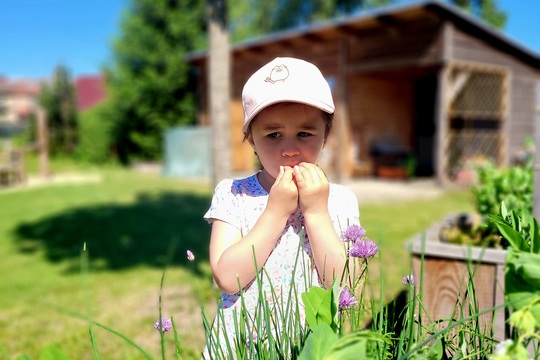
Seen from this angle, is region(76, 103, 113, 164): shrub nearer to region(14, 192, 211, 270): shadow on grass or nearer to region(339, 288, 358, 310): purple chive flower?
region(14, 192, 211, 270): shadow on grass

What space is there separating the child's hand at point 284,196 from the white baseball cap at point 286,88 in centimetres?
20

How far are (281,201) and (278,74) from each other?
346 mm

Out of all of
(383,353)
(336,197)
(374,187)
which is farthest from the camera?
(374,187)

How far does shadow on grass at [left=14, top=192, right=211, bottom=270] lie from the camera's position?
5777 millimetres

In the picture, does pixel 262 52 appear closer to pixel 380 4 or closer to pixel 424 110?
pixel 424 110

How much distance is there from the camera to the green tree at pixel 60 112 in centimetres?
2441

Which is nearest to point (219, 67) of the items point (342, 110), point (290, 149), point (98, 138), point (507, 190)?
point (507, 190)

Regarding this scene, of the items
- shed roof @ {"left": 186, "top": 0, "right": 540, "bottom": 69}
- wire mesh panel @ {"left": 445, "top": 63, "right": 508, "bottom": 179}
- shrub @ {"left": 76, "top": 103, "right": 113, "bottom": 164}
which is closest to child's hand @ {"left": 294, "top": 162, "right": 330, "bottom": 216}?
shed roof @ {"left": 186, "top": 0, "right": 540, "bottom": 69}

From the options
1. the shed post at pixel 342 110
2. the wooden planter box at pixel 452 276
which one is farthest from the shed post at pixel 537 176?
→ the shed post at pixel 342 110

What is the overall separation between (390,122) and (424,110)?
1.85m

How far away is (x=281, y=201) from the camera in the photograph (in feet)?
3.86

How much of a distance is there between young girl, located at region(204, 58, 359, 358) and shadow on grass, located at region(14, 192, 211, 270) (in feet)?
13.0

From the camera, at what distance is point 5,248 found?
6.39 metres

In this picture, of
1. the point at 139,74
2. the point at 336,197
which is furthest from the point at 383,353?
the point at 139,74
